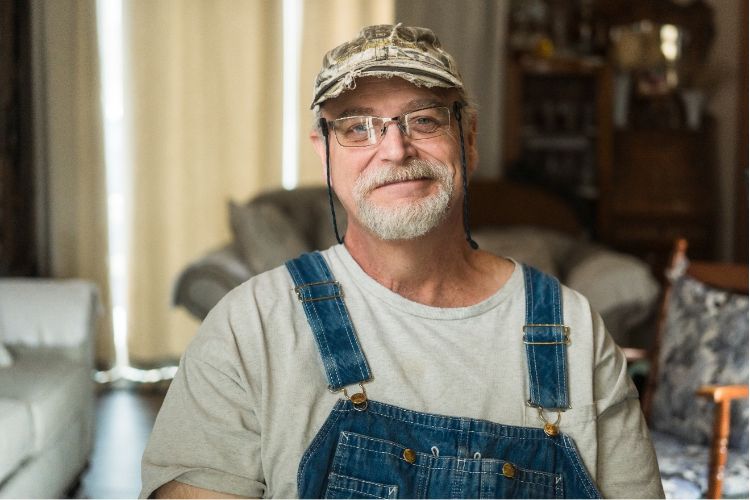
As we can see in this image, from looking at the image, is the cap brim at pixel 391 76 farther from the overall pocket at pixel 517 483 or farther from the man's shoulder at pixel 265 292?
the overall pocket at pixel 517 483

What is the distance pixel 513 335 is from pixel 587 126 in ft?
11.1

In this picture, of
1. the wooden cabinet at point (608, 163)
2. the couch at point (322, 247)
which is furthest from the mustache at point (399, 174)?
the wooden cabinet at point (608, 163)

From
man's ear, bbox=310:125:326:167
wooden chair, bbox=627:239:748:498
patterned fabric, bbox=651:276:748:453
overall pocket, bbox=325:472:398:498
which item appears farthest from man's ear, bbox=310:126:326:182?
patterned fabric, bbox=651:276:748:453

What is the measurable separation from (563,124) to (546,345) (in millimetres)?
3400

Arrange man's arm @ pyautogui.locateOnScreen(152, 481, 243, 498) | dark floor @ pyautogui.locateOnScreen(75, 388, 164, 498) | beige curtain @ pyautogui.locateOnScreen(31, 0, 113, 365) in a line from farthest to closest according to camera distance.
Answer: beige curtain @ pyautogui.locateOnScreen(31, 0, 113, 365) < dark floor @ pyautogui.locateOnScreen(75, 388, 164, 498) < man's arm @ pyautogui.locateOnScreen(152, 481, 243, 498)

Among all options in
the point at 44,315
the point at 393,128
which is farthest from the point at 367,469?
the point at 44,315

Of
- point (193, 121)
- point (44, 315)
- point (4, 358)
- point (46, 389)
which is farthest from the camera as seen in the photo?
point (193, 121)

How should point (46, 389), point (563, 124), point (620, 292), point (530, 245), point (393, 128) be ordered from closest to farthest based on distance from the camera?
point (393, 128), point (46, 389), point (620, 292), point (530, 245), point (563, 124)

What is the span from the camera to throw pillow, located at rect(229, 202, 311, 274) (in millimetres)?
2955

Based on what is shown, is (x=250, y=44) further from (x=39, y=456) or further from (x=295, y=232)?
(x=39, y=456)

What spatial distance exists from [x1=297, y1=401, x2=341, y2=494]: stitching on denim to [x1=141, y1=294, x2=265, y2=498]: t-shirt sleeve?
0.06 m

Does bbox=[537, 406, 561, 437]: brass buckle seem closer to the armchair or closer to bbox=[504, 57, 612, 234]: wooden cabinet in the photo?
the armchair

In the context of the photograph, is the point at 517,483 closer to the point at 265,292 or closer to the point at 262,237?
the point at 265,292

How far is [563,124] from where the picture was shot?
4406 mm
